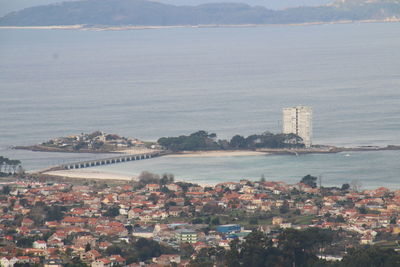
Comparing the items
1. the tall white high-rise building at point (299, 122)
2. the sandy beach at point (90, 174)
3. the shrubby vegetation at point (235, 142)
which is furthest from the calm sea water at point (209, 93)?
the sandy beach at point (90, 174)

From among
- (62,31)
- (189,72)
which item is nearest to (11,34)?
(62,31)

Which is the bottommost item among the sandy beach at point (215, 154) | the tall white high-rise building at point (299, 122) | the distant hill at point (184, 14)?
the sandy beach at point (215, 154)

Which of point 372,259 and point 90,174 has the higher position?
point 90,174

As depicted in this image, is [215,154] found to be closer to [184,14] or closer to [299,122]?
[299,122]

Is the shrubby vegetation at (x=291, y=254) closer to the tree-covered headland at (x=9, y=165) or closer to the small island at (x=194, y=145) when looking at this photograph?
the tree-covered headland at (x=9, y=165)

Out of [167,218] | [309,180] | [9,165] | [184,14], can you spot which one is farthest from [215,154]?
[184,14]

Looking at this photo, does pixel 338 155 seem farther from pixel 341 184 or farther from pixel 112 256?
pixel 112 256

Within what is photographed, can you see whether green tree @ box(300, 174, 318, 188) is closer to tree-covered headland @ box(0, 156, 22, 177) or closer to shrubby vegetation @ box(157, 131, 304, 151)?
shrubby vegetation @ box(157, 131, 304, 151)

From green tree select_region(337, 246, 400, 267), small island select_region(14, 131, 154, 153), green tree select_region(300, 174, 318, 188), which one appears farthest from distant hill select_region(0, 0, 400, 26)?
green tree select_region(337, 246, 400, 267)
